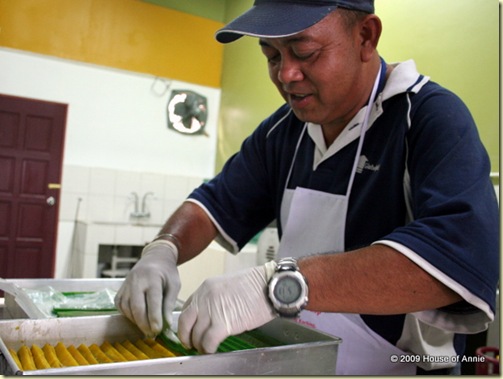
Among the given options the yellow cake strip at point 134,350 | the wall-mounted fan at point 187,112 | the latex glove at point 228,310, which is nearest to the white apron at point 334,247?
the latex glove at point 228,310

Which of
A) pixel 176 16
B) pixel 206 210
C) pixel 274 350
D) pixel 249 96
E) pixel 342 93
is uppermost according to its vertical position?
pixel 176 16

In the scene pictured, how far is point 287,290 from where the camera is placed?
880mm

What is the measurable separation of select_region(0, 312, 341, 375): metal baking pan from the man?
6cm

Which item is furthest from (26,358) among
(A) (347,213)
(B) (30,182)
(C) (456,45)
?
(B) (30,182)

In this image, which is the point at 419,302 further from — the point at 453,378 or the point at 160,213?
the point at 160,213

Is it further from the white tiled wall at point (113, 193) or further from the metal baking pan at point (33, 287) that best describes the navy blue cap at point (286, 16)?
the white tiled wall at point (113, 193)

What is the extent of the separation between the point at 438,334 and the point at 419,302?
0.89ft

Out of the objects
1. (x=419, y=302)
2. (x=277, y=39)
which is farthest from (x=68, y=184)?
(x=419, y=302)

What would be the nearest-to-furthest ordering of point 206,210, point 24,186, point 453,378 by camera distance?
point 453,378
point 206,210
point 24,186

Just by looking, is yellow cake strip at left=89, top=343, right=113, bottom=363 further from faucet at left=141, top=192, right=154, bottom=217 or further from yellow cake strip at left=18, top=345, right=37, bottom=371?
faucet at left=141, top=192, right=154, bottom=217

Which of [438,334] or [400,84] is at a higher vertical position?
[400,84]

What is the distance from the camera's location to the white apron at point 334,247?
1.09 m

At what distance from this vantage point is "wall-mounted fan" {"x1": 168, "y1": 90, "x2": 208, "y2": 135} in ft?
16.9

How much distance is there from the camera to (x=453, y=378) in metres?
1.08
